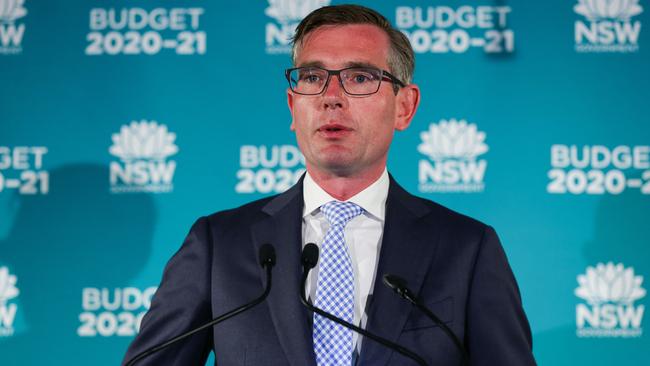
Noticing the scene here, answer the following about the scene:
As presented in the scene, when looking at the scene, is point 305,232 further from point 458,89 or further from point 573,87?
point 573,87

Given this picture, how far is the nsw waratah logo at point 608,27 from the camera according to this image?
9.32 ft

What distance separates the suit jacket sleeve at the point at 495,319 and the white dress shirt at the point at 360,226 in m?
0.21

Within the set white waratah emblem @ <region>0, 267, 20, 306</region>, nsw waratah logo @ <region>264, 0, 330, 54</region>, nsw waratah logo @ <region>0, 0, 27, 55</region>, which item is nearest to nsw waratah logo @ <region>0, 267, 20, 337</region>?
white waratah emblem @ <region>0, 267, 20, 306</region>

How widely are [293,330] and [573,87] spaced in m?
1.75

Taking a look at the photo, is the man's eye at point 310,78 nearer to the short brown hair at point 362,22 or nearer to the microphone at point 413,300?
the short brown hair at point 362,22

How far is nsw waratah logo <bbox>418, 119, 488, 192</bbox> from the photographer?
111 inches

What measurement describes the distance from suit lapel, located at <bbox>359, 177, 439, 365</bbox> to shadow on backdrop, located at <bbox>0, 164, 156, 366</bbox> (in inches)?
55.0

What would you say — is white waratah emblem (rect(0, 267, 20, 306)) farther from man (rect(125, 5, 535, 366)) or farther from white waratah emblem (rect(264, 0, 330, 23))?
man (rect(125, 5, 535, 366))

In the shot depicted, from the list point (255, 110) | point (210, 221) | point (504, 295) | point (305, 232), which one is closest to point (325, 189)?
point (305, 232)

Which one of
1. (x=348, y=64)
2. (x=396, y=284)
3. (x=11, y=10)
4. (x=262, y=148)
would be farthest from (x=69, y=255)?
(x=396, y=284)

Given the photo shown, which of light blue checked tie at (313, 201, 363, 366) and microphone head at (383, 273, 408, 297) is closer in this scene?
microphone head at (383, 273, 408, 297)

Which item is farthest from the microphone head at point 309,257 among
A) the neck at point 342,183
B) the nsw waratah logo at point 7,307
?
the nsw waratah logo at point 7,307

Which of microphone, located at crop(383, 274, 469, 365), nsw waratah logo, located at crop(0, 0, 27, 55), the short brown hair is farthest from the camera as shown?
nsw waratah logo, located at crop(0, 0, 27, 55)

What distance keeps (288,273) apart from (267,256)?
14cm
